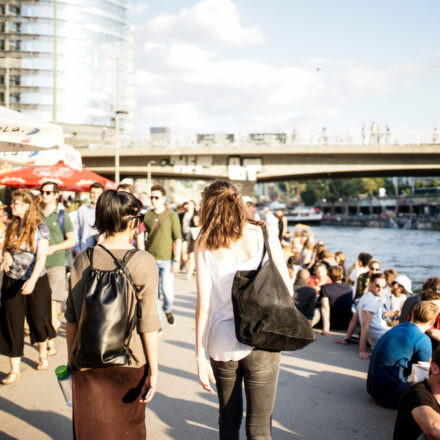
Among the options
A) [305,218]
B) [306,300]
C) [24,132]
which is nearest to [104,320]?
[24,132]

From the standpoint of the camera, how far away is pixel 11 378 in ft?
14.6

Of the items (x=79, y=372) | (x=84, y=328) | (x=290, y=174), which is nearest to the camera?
(x=84, y=328)

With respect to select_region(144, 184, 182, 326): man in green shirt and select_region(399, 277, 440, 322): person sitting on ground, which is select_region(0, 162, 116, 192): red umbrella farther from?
select_region(399, 277, 440, 322): person sitting on ground

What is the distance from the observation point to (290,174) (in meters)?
33.5

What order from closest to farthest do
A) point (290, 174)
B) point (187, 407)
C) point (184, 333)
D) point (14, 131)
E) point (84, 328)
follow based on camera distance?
point (84, 328)
point (187, 407)
point (14, 131)
point (184, 333)
point (290, 174)

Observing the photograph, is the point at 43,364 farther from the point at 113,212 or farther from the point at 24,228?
the point at 113,212

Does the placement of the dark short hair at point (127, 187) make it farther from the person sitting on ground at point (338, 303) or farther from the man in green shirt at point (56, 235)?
the person sitting on ground at point (338, 303)

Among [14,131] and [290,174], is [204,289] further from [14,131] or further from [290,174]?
[290,174]

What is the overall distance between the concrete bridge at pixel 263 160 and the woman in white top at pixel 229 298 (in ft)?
95.6

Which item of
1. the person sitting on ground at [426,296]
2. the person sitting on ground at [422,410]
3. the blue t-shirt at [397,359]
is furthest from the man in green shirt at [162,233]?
the person sitting on ground at [422,410]

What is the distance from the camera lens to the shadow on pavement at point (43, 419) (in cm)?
358

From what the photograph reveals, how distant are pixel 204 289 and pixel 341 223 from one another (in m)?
80.0

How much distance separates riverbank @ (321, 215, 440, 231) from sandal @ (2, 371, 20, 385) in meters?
57.3

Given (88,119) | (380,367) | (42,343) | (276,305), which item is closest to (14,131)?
(42,343)
